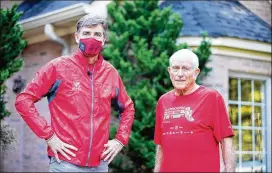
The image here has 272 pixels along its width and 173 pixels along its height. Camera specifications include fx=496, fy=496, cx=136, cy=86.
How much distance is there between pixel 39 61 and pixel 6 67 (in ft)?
7.78

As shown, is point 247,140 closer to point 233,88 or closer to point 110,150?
point 233,88

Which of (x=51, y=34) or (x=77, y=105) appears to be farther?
(x=51, y=34)

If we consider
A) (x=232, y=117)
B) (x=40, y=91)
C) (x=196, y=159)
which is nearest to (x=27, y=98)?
(x=40, y=91)

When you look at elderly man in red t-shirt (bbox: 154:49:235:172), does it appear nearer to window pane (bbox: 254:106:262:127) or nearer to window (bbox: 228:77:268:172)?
window (bbox: 228:77:268:172)

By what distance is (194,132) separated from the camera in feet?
10.9

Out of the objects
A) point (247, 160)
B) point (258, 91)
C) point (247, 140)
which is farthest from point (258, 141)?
point (258, 91)

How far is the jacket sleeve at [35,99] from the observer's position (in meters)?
3.36

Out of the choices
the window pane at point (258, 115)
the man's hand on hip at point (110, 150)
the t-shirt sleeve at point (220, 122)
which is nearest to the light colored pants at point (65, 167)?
the man's hand on hip at point (110, 150)

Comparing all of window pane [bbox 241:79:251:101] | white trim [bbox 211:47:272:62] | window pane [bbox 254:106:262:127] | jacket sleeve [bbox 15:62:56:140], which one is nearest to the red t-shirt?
jacket sleeve [bbox 15:62:56:140]

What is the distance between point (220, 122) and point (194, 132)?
0.21m

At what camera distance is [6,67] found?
6.52 metres

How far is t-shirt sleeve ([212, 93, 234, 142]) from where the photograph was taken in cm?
338

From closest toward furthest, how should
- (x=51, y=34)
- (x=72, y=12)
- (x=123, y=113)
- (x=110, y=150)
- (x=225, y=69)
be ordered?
1. (x=110, y=150)
2. (x=123, y=113)
3. (x=72, y=12)
4. (x=225, y=69)
5. (x=51, y=34)

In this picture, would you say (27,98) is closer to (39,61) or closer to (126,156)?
(126,156)
